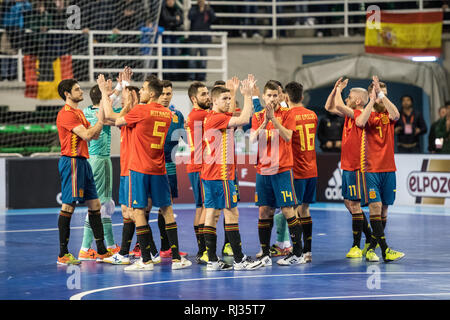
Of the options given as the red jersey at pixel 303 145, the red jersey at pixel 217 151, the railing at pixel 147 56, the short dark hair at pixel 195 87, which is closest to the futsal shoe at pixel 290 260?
the red jersey at pixel 303 145

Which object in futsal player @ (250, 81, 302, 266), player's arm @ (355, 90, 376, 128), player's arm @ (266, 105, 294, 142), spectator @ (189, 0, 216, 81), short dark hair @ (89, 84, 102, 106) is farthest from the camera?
spectator @ (189, 0, 216, 81)

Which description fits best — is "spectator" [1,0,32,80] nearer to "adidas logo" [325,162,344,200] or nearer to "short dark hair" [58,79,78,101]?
"adidas logo" [325,162,344,200]

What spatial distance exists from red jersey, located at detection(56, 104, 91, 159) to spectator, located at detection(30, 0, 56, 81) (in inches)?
406

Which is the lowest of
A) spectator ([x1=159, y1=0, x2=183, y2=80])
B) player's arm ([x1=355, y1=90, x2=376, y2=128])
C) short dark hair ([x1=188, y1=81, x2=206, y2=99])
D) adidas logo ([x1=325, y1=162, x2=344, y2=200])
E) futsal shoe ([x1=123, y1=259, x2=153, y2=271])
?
futsal shoe ([x1=123, y1=259, x2=153, y2=271])

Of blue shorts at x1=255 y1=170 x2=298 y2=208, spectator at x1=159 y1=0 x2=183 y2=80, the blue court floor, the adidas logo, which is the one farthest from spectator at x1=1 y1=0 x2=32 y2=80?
blue shorts at x1=255 y1=170 x2=298 y2=208

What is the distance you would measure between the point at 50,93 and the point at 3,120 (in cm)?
145

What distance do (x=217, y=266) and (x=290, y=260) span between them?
3.45 ft

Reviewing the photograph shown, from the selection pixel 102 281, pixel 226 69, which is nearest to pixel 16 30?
pixel 226 69

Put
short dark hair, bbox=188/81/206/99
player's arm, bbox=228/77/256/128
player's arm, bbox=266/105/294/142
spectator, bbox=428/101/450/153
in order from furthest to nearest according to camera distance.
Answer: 1. spectator, bbox=428/101/450/153
2. short dark hair, bbox=188/81/206/99
3. player's arm, bbox=266/105/294/142
4. player's arm, bbox=228/77/256/128

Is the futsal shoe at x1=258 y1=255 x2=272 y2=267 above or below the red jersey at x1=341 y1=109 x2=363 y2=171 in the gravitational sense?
below

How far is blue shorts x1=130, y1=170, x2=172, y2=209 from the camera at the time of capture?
31.7 feet

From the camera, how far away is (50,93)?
20328mm

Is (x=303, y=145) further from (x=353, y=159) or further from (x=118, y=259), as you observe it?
(x=118, y=259)

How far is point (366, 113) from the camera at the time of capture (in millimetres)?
10305
